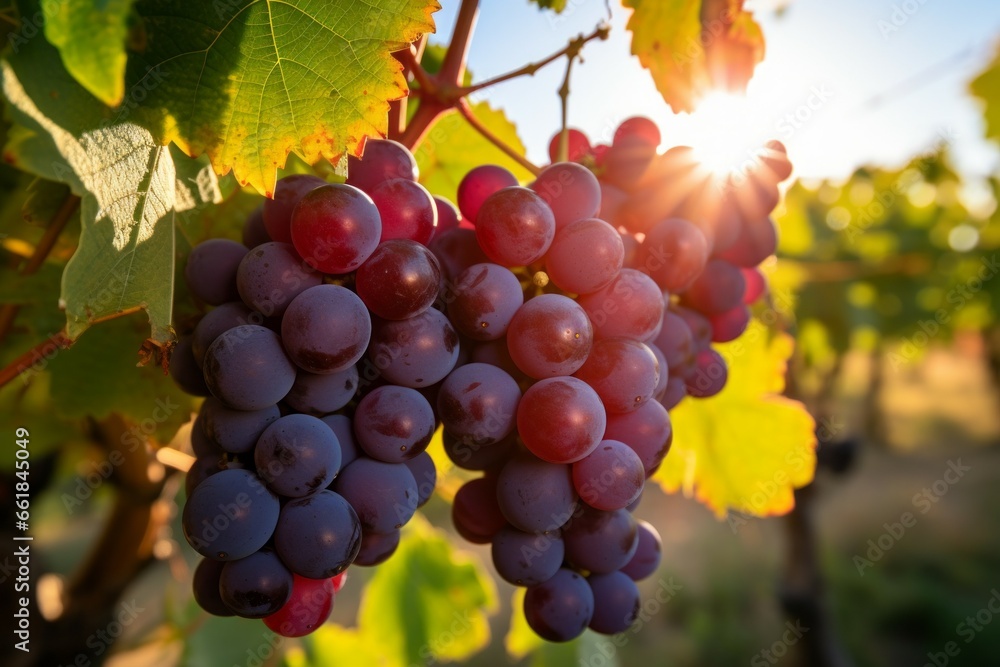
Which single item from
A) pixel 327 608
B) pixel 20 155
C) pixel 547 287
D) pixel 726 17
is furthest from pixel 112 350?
pixel 726 17

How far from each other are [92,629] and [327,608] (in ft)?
3.17

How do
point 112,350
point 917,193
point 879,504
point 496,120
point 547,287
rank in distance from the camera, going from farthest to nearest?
1. point 879,504
2. point 917,193
3. point 496,120
4. point 112,350
5. point 547,287

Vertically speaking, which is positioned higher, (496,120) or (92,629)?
(496,120)

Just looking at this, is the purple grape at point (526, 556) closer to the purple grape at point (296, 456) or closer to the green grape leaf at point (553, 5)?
the purple grape at point (296, 456)

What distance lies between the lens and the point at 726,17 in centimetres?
88

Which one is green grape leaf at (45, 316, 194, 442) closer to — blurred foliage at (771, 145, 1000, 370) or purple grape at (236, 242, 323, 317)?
purple grape at (236, 242, 323, 317)

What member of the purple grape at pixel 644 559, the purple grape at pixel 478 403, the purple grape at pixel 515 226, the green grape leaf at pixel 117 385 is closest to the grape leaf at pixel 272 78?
the purple grape at pixel 515 226

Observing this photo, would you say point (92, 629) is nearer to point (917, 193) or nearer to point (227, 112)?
point (227, 112)

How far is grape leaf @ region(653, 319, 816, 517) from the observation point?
1.15 metres

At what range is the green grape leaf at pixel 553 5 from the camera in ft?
2.75

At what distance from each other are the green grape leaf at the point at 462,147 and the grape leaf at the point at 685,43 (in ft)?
0.80

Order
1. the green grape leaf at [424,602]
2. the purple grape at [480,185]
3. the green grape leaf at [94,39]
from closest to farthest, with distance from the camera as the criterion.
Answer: the green grape leaf at [94,39] → the purple grape at [480,185] → the green grape leaf at [424,602]

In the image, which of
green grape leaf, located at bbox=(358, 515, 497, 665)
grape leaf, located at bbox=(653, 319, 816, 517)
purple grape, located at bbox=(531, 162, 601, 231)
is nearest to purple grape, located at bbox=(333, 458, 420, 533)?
purple grape, located at bbox=(531, 162, 601, 231)

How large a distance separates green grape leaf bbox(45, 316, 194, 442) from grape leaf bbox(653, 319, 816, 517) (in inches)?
30.7
